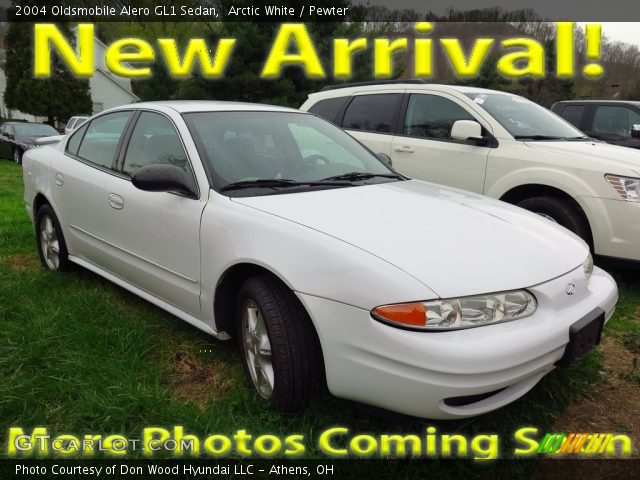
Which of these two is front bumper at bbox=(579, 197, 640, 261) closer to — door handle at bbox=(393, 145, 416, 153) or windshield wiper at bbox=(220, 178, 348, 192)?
door handle at bbox=(393, 145, 416, 153)

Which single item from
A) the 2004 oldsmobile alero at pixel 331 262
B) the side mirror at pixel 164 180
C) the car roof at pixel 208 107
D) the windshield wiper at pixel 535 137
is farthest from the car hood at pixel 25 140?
the side mirror at pixel 164 180

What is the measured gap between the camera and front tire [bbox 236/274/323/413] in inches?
89.6

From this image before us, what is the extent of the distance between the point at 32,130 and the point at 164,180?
1625 cm

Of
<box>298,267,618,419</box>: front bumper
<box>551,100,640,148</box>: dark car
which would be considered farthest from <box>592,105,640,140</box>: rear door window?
<box>298,267,618,419</box>: front bumper

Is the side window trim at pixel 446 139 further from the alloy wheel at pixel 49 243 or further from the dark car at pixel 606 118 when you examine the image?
the dark car at pixel 606 118

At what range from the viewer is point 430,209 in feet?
8.93

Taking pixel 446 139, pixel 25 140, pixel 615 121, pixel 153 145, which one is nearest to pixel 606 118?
pixel 615 121

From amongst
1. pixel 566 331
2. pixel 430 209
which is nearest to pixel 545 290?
pixel 566 331

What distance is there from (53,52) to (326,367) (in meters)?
30.0

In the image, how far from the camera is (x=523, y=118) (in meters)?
5.14

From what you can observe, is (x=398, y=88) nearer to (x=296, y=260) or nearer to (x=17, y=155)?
(x=296, y=260)

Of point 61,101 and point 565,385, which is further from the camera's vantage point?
point 61,101

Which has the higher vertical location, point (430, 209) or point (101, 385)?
point (430, 209)

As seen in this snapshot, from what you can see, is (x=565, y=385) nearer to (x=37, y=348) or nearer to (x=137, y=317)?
(x=137, y=317)
